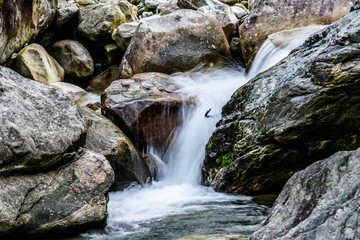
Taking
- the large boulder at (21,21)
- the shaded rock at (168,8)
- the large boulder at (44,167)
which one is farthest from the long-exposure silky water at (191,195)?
the shaded rock at (168,8)

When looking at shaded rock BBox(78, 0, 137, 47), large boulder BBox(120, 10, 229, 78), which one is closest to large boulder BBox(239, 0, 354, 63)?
large boulder BBox(120, 10, 229, 78)

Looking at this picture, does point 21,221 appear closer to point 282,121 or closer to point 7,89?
point 7,89

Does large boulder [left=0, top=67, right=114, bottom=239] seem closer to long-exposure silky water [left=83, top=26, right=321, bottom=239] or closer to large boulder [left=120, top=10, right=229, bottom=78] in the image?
long-exposure silky water [left=83, top=26, right=321, bottom=239]

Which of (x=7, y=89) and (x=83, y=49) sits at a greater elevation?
(x=83, y=49)

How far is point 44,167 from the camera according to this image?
420 centimetres

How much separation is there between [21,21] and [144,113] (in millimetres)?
5972

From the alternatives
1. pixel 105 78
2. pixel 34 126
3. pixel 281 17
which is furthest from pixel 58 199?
pixel 105 78

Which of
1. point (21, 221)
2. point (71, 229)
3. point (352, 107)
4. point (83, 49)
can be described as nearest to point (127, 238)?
point (71, 229)

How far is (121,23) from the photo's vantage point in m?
14.4

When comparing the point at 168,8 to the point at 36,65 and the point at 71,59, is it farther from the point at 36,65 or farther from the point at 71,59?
the point at 36,65

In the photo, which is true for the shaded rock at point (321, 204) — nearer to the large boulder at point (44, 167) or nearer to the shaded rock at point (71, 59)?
the large boulder at point (44, 167)

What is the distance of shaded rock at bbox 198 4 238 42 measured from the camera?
1241 cm

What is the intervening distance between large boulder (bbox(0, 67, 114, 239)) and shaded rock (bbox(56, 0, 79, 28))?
9919 millimetres

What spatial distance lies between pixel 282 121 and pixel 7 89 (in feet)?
11.9
